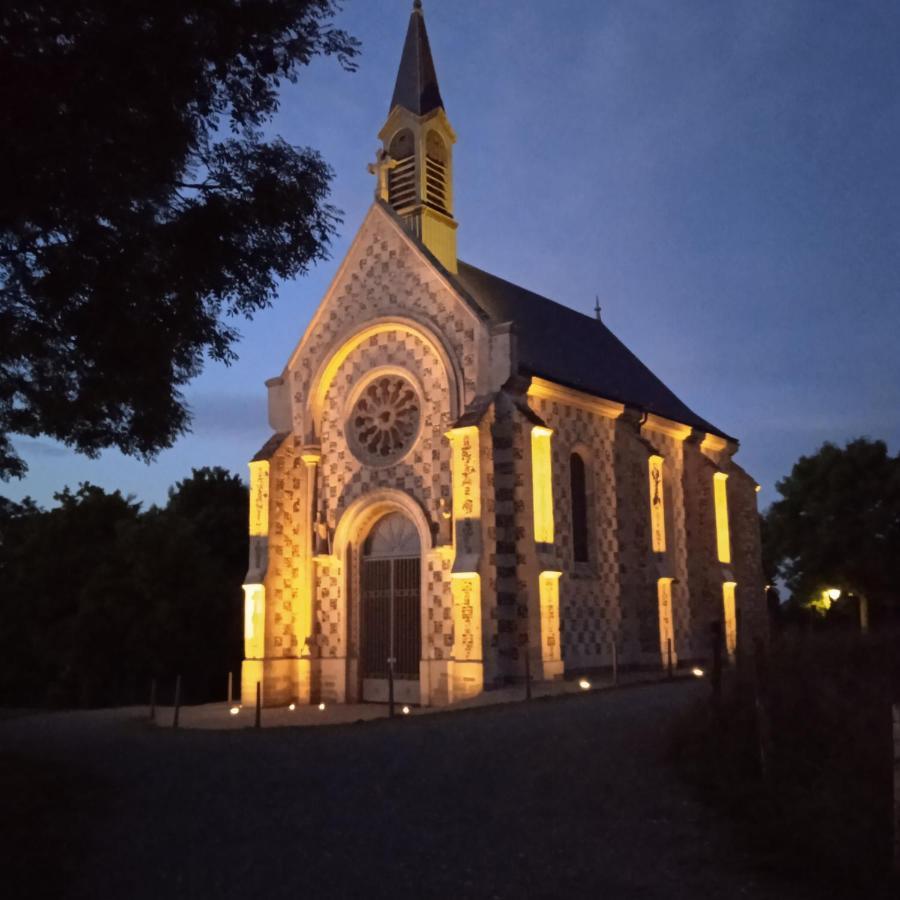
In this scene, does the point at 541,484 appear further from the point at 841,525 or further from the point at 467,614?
the point at 841,525

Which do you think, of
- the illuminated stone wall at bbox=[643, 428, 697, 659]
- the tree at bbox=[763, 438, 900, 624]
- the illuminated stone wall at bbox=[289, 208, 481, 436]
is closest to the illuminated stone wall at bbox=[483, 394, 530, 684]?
the illuminated stone wall at bbox=[289, 208, 481, 436]

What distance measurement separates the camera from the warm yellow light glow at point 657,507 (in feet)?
92.0

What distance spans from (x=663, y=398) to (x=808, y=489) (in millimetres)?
14591

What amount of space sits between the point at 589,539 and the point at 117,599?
1904 cm

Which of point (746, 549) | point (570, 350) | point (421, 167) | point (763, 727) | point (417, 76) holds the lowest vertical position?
point (763, 727)

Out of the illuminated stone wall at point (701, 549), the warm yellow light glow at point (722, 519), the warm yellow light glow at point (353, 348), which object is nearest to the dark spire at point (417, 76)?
the warm yellow light glow at point (353, 348)

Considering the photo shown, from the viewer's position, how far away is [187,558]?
36.3 meters

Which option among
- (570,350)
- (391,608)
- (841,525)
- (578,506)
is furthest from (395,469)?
(841,525)

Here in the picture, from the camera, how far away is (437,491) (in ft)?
79.3

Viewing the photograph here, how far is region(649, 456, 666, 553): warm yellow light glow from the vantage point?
28047mm

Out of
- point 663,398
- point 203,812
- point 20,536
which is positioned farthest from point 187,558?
point 203,812

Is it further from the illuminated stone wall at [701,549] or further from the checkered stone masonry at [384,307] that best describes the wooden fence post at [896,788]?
the illuminated stone wall at [701,549]

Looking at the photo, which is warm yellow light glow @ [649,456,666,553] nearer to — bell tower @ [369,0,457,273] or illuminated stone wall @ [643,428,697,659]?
illuminated stone wall @ [643,428,697,659]

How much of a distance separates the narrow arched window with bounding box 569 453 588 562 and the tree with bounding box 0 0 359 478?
14.6m
